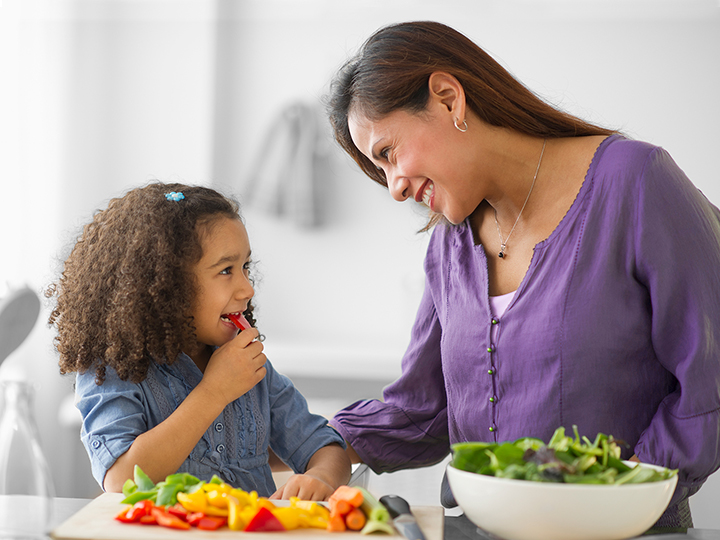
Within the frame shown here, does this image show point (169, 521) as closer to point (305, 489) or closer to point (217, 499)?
point (217, 499)

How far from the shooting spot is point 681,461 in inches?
38.4

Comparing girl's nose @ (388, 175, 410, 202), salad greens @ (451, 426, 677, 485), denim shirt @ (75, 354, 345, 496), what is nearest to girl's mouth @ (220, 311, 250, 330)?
denim shirt @ (75, 354, 345, 496)

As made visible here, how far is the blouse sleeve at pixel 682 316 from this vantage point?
3.23ft

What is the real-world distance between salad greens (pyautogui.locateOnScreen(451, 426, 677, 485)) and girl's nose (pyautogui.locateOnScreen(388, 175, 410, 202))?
0.54 meters

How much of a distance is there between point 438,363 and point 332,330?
5.58 ft

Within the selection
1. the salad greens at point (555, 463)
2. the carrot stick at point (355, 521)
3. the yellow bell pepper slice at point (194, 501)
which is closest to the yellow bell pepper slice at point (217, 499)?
the yellow bell pepper slice at point (194, 501)

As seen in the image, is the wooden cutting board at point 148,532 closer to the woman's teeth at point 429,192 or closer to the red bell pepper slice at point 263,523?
the red bell pepper slice at point 263,523

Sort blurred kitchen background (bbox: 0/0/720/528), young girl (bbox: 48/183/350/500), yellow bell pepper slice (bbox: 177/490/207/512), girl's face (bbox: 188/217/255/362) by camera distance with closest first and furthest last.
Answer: yellow bell pepper slice (bbox: 177/490/207/512) → young girl (bbox: 48/183/350/500) → girl's face (bbox: 188/217/255/362) → blurred kitchen background (bbox: 0/0/720/528)

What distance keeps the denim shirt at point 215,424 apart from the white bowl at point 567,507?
23.3 inches

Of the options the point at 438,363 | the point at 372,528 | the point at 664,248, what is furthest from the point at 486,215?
the point at 372,528

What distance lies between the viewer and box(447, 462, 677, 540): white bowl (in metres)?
0.66

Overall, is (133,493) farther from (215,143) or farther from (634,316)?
(215,143)

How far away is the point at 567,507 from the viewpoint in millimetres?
660

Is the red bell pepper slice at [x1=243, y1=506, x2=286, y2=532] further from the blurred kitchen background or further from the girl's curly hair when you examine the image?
the blurred kitchen background
